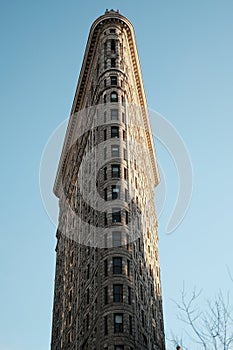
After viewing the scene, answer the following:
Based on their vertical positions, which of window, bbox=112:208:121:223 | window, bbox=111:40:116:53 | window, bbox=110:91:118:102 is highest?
window, bbox=111:40:116:53

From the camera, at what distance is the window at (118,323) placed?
59.9m

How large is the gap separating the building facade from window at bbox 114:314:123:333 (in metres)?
0.11

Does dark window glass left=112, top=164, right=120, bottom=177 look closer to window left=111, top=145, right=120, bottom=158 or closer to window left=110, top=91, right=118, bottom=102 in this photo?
window left=111, top=145, right=120, bottom=158

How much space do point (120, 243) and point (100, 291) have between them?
6.71m

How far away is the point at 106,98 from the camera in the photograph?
8975 cm

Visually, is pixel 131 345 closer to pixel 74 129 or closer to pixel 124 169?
pixel 124 169

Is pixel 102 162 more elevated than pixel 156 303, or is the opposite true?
pixel 102 162

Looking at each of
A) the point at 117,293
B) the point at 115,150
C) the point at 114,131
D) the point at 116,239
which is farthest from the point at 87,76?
the point at 117,293

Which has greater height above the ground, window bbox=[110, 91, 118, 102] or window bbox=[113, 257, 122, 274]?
window bbox=[110, 91, 118, 102]

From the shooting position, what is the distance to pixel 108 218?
70.9 metres

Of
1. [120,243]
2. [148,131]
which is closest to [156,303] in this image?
[120,243]

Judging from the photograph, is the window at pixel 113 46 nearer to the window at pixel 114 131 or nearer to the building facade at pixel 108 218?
the building facade at pixel 108 218

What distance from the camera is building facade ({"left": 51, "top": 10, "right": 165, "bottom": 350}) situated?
63.8m

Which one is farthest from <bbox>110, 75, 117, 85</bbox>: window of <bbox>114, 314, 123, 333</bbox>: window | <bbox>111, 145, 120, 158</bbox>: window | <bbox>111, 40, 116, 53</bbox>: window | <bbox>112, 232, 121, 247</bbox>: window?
<bbox>114, 314, 123, 333</bbox>: window
